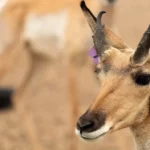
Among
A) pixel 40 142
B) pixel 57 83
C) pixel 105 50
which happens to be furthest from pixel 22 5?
pixel 105 50

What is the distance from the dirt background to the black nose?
2.66 meters

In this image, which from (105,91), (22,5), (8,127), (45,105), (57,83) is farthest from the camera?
(57,83)

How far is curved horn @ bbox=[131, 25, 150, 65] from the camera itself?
13.2 feet

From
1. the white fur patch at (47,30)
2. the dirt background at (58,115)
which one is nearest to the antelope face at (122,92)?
the dirt background at (58,115)

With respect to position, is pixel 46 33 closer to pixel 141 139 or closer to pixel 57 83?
pixel 57 83

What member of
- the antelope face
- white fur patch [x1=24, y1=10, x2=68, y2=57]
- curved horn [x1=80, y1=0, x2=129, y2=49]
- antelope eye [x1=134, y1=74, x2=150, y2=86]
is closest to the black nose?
the antelope face

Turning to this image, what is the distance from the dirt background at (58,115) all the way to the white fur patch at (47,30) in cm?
67

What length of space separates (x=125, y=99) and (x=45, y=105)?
544 cm

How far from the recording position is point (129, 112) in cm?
402

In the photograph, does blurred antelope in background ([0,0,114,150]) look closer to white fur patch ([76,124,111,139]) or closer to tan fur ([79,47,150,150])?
tan fur ([79,47,150,150])

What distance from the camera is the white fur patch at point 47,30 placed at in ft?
25.4

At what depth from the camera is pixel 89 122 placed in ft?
12.4

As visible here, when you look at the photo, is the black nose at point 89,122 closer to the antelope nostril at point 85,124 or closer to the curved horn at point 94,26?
the antelope nostril at point 85,124

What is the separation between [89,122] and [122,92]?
297 millimetres
